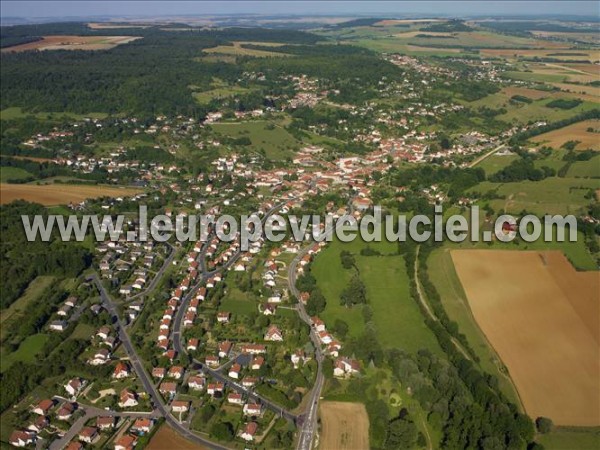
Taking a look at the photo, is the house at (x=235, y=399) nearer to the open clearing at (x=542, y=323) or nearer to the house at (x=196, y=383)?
the house at (x=196, y=383)

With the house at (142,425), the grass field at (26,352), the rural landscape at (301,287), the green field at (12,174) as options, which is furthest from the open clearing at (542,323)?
the green field at (12,174)

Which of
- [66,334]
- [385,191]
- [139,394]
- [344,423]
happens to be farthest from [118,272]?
[385,191]

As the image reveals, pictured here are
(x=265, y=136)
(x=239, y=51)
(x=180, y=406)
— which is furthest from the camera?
(x=239, y=51)

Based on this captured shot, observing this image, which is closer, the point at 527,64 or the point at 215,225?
the point at 215,225

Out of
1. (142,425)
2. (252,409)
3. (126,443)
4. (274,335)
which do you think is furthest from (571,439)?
(126,443)

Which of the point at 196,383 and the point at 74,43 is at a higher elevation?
the point at 74,43

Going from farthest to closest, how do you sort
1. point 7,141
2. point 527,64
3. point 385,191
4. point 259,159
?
point 527,64
point 7,141
point 259,159
point 385,191

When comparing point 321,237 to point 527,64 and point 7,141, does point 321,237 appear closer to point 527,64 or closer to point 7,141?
point 7,141

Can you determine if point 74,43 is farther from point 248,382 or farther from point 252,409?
point 252,409
